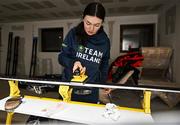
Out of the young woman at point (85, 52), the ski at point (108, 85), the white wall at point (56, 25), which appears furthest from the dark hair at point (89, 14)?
the white wall at point (56, 25)

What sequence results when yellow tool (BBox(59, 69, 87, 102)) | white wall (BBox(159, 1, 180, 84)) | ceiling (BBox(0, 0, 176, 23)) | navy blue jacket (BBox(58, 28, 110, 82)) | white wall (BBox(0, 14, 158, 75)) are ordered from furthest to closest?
white wall (BBox(0, 14, 158, 75))
ceiling (BBox(0, 0, 176, 23))
white wall (BBox(159, 1, 180, 84))
navy blue jacket (BBox(58, 28, 110, 82))
yellow tool (BBox(59, 69, 87, 102))

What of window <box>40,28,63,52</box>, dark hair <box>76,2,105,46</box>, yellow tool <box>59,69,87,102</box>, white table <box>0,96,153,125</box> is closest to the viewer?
white table <box>0,96,153,125</box>

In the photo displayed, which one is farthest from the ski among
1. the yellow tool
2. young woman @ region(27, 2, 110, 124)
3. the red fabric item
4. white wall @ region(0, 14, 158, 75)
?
white wall @ region(0, 14, 158, 75)

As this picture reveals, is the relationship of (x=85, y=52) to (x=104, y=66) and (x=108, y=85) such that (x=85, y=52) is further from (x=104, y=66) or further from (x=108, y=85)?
(x=108, y=85)

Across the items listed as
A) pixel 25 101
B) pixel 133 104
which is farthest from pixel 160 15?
pixel 25 101

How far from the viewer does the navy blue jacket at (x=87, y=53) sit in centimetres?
129

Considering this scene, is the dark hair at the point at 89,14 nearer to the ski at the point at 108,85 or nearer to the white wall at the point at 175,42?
the ski at the point at 108,85

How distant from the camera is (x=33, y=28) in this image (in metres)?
6.49

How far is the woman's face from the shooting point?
3.92 feet

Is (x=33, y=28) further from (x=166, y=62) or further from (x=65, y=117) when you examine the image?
(x=65, y=117)

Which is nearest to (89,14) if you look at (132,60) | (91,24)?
(91,24)

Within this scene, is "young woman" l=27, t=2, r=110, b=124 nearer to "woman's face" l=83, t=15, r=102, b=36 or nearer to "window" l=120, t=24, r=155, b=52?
"woman's face" l=83, t=15, r=102, b=36

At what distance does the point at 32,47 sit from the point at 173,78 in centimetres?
466

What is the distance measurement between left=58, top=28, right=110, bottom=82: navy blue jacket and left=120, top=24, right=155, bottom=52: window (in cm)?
456
